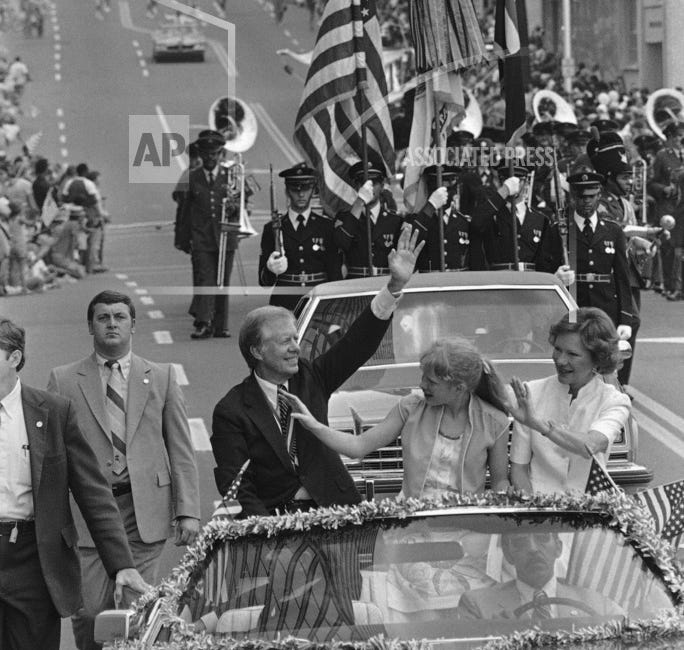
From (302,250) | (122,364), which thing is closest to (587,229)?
(302,250)

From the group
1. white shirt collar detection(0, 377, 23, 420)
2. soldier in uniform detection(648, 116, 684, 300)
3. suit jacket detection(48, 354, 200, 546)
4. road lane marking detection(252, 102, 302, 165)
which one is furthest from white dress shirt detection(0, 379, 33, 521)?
road lane marking detection(252, 102, 302, 165)

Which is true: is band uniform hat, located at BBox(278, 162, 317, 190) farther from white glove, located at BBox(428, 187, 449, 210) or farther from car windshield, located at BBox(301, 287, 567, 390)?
car windshield, located at BBox(301, 287, 567, 390)

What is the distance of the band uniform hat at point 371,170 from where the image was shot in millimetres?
16219

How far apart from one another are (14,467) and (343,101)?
10385 mm

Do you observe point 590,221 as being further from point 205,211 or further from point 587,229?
point 205,211

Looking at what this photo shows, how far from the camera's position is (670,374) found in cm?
1750

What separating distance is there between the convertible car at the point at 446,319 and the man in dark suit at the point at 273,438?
330cm

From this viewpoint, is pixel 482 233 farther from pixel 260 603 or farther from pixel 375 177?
pixel 260 603

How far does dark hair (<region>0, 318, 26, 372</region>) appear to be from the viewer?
21.0ft

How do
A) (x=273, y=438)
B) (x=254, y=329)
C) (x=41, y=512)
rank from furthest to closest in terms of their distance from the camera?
(x=254, y=329) < (x=273, y=438) < (x=41, y=512)

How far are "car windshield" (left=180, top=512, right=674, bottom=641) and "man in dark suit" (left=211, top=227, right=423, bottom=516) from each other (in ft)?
3.68

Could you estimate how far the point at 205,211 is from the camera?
2152 cm

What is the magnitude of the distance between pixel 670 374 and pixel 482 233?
2566mm

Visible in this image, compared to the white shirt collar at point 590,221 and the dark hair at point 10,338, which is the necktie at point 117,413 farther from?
the white shirt collar at point 590,221
